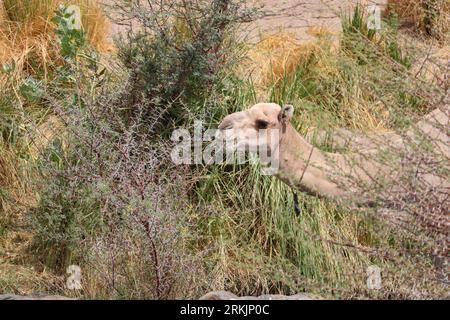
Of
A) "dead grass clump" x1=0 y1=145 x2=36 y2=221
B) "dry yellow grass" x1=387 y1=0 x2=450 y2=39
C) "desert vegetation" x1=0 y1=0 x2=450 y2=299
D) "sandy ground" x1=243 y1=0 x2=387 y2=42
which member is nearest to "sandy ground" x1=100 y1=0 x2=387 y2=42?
"sandy ground" x1=243 y1=0 x2=387 y2=42

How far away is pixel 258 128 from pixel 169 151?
35.0 inches

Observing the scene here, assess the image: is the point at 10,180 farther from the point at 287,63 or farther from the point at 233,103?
the point at 287,63

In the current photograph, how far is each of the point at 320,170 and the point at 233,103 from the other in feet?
4.67

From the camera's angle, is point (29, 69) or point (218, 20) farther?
point (29, 69)

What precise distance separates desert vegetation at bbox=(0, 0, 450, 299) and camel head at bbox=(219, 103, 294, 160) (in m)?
0.19

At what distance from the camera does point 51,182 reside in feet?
20.3

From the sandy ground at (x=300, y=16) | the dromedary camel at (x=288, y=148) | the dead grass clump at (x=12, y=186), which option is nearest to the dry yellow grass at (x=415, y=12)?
the sandy ground at (x=300, y=16)

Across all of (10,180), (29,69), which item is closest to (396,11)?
(29,69)

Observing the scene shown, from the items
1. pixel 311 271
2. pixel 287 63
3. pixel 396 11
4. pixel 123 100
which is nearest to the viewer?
pixel 311 271

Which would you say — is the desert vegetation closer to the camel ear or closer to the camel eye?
the camel ear

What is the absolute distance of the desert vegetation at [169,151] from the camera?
531 centimetres

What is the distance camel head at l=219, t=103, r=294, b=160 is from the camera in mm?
5285
